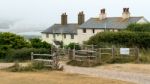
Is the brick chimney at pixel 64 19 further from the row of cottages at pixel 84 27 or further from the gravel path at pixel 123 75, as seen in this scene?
the gravel path at pixel 123 75

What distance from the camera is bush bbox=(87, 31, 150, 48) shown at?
153 feet

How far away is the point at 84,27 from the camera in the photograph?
74.0 m

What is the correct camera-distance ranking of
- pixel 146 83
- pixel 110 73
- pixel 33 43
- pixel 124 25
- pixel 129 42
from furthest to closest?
pixel 124 25 < pixel 33 43 < pixel 129 42 < pixel 110 73 < pixel 146 83

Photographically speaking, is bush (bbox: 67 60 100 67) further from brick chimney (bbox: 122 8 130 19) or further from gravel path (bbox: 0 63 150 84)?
brick chimney (bbox: 122 8 130 19)

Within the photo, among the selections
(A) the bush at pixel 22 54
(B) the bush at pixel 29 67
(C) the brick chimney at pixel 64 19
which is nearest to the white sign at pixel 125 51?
(B) the bush at pixel 29 67

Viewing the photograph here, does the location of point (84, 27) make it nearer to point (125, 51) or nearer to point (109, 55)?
point (109, 55)

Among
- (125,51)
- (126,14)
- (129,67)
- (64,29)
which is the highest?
(126,14)

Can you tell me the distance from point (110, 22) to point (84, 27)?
5.90 meters

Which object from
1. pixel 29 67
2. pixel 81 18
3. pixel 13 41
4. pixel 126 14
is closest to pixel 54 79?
pixel 29 67

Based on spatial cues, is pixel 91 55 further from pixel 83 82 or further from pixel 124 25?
pixel 124 25

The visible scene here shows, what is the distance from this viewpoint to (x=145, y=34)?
4681 centimetres

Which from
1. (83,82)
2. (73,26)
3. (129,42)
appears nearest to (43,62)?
(83,82)

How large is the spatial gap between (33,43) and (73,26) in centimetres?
3094

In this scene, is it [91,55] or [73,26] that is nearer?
[91,55]
